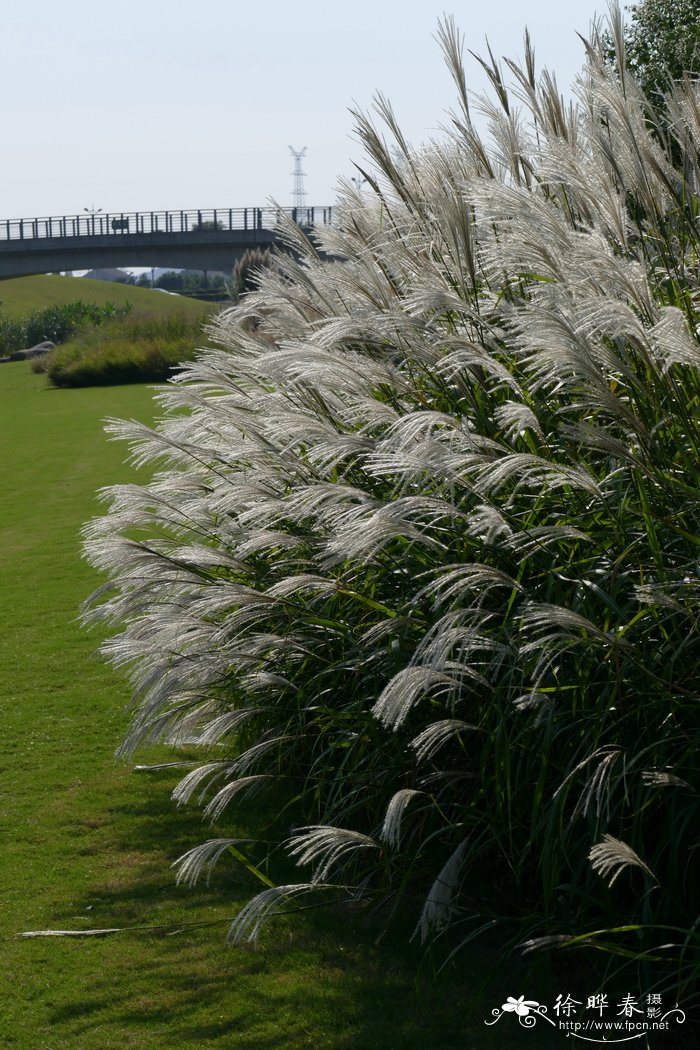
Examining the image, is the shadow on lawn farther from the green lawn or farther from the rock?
the rock

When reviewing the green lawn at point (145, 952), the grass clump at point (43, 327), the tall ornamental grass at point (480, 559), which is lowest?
the green lawn at point (145, 952)

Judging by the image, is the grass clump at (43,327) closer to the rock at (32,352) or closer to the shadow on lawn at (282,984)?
the rock at (32,352)

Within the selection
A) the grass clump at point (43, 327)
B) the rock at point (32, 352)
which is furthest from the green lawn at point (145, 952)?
the grass clump at point (43, 327)

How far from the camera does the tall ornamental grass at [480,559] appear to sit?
3.04 meters

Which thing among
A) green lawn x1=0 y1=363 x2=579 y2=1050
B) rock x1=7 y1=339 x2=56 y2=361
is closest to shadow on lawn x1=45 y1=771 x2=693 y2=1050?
green lawn x1=0 y1=363 x2=579 y2=1050

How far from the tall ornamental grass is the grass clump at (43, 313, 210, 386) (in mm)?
24672

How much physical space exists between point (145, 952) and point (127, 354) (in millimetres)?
28859

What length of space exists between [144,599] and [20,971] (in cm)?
154

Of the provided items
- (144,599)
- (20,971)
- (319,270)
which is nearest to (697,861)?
(20,971)

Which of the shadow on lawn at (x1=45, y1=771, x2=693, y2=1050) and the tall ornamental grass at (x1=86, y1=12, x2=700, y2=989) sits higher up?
the tall ornamental grass at (x1=86, y1=12, x2=700, y2=989)

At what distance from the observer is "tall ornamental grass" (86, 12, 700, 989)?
9.96ft

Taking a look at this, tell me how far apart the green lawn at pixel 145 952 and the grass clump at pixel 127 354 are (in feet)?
77.8

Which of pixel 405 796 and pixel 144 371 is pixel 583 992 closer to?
pixel 405 796

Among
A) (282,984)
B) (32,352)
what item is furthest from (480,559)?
(32,352)
